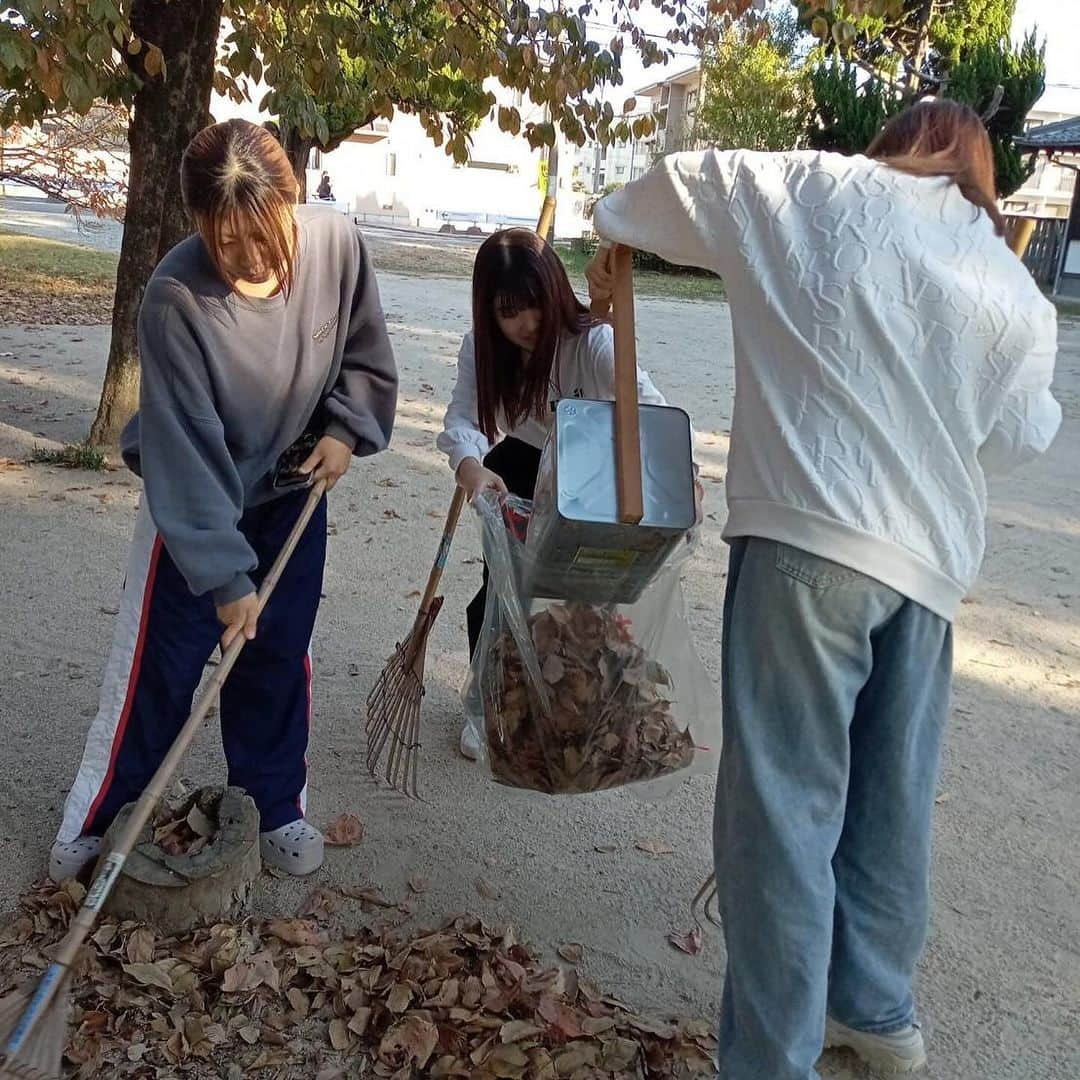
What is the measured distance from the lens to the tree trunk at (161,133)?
5180mm

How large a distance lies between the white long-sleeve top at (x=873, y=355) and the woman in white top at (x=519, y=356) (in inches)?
28.6

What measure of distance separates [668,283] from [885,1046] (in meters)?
18.0

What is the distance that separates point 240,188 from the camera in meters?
1.93

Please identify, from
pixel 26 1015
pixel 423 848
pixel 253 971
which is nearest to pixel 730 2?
pixel 423 848

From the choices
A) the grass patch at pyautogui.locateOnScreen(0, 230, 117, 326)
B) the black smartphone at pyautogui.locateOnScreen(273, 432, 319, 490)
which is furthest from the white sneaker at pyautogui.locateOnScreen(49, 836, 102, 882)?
the grass patch at pyautogui.locateOnScreen(0, 230, 117, 326)

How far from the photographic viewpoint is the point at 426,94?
5.21 m

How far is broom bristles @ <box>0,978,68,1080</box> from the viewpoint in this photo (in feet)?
5.26

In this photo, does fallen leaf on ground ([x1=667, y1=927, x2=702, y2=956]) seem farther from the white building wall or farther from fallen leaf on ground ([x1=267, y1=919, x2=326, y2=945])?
the white building wall

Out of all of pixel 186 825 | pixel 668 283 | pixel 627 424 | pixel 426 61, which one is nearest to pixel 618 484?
pixel 627 424

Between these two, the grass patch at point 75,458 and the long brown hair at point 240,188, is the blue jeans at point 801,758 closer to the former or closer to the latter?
the long brown hair at point 240,188

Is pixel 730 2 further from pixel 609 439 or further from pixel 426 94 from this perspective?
pixel 609 439

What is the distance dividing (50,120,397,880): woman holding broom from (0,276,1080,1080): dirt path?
0.33 metres

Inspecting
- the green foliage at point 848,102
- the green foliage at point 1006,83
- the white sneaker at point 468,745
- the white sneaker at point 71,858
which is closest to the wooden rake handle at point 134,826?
the white sneaker at point 71,858

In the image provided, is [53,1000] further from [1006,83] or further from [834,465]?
[1006,83]
